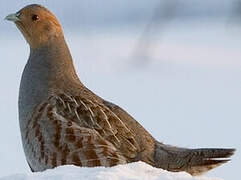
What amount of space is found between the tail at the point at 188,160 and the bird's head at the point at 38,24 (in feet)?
3.93

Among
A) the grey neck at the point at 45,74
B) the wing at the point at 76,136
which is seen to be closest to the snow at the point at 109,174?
the wing at the point at 76,136

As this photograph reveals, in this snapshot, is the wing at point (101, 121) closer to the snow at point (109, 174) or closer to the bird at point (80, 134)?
the bird at point (80, 134)

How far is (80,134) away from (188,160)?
0.71 metres

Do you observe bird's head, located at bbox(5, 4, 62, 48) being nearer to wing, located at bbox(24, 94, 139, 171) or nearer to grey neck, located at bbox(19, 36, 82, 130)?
grey neck, located at bbox(19, 36, 82, 130)

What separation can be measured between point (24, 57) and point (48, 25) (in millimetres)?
3016

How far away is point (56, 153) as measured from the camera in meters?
4.96

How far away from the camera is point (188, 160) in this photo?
521cm

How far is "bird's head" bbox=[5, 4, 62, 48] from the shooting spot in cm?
584

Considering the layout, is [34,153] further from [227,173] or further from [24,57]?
[24,57]

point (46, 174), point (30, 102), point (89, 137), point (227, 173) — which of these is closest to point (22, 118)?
point (30, 102)

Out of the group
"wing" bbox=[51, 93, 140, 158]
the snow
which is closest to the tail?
"wing" bbox=[51, 93, 140, 158]

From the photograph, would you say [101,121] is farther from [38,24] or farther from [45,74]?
[38,24]

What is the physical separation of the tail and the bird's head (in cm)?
120

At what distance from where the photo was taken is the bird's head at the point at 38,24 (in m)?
5.84
